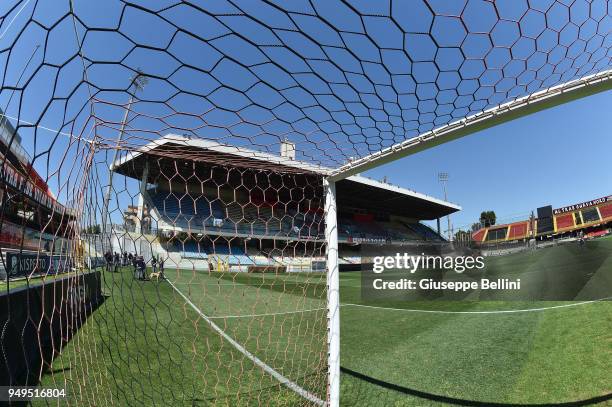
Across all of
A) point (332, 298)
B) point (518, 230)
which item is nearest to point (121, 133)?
point (332, 298)

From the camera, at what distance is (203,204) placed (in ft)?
56.7

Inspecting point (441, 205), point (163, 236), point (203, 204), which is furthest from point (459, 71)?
point (441, 205)

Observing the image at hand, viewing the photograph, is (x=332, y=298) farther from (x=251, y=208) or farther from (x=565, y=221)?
(x=565, y=221)

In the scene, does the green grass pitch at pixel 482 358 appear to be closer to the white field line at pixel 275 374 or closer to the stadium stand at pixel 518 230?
the white field line at pixel 275 374

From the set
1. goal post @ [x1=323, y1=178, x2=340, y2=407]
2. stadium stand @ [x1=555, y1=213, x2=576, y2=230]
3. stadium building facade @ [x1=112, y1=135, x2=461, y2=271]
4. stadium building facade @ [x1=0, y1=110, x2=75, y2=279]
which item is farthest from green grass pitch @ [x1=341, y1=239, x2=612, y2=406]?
stadium stand @ [x1=555, y1=213, x2=576, y2=230]

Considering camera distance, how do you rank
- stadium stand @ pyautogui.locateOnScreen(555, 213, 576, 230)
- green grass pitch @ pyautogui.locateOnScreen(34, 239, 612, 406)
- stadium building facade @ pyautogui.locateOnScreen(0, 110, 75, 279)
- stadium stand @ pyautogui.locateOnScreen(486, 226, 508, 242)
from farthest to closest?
stadium stand @ pyautogui.locateOnScreen(486, 226, 508, 242)
stadium stand @ pyautogui.locateOnScreen(555, 213, 576, 230)
green grass pitch @ pyautogui.locateOnScreen(34, 239, 612, 406)
stadium building facade @ pyautogui.locateOnScreen(0, 110, 75, 279)

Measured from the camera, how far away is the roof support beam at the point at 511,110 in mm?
1568

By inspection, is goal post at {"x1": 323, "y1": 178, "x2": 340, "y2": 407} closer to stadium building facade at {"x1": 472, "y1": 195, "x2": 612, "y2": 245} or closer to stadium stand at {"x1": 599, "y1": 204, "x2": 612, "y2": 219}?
stadium building facade at {"x1": 472, "y1": 195, "x2": 612, "y2": 245}

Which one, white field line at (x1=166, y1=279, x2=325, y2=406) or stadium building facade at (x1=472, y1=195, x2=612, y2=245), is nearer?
white field line at (x1=166, y1=279, x2=325, y2=406)

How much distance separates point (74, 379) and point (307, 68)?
2.66 meters

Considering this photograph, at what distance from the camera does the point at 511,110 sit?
1.62 metres

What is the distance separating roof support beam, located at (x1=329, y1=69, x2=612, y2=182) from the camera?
157 centimetres

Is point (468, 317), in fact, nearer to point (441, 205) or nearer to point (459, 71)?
point (459, 71)

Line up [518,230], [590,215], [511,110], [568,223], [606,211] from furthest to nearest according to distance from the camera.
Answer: [518,230] < [568,223] < [590,215] < [606,211] < [511,110]
